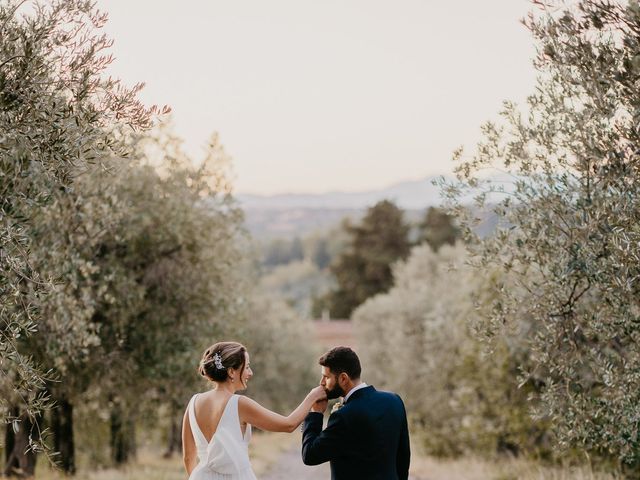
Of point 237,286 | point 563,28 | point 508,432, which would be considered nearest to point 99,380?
point 237,286

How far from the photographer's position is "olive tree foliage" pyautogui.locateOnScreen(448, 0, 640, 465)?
8234 millimetres

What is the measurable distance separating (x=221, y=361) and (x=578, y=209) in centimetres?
442

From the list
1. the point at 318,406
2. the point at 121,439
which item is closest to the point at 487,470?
the point at 121,439

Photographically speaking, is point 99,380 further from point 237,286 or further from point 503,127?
point 503,127

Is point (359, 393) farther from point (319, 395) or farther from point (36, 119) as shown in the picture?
point (36, 119)

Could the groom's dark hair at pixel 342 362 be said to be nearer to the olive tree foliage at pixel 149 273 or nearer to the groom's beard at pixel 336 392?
the groom's beard at pixel 336 392

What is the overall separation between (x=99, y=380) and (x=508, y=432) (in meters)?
10.6

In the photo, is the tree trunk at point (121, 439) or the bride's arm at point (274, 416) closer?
the bride's arm at point (274, 416)

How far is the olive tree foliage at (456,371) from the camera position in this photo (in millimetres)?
20438

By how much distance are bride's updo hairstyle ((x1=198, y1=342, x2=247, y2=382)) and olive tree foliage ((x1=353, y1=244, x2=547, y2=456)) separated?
395 centimetres

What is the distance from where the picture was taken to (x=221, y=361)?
7062mm

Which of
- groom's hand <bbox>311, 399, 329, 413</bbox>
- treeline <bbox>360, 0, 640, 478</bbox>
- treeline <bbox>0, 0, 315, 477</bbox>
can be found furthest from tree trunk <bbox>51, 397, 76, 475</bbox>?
groom's hand <bbox>311, 399, 329, 413</bbox>

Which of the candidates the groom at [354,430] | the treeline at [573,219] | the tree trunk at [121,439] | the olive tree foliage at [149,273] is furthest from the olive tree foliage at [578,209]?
the tree trunk at [121,439]

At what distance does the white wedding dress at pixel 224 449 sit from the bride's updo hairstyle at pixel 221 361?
0.23m
